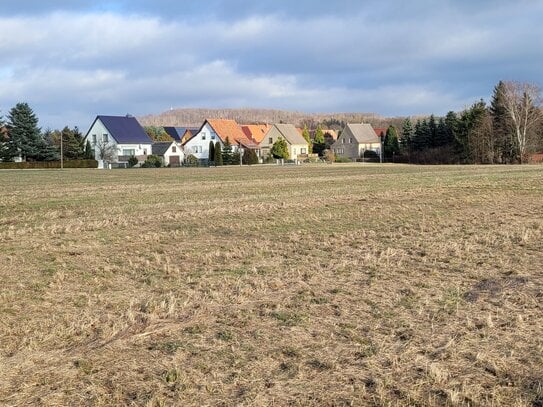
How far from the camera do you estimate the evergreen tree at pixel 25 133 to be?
76938mm

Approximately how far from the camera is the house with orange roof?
96.4 m

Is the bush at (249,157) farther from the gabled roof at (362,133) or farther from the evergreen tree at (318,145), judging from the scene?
the evergreen tree at (318,145)

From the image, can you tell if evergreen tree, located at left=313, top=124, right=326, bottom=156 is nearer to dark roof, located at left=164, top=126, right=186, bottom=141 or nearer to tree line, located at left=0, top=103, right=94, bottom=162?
dark roof, located at left=164, top=126, right=186, bottom=141

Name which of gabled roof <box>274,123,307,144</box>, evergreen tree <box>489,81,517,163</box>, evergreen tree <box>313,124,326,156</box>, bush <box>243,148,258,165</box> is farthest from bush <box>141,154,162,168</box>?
evergreen tree <box>313,124,326,156</box>

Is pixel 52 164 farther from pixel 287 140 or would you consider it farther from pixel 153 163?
pixel 287 140

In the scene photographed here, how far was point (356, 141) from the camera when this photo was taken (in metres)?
109

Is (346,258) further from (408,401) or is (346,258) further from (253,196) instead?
(253,196)

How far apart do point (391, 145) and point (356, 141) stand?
1710 centimetres

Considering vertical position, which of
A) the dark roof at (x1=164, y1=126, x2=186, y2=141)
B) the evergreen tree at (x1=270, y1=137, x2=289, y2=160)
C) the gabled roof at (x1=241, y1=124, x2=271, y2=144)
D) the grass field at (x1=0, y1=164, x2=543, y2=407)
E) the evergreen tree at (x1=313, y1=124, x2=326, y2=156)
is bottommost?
the grass field at (x1=0, y1=164, x2=543, y2=407)

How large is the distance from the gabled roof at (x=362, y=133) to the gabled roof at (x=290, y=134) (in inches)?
427

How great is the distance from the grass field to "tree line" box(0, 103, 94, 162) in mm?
71287

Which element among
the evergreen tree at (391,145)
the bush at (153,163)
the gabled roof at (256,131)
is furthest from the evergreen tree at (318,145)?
the bush at (153,163)

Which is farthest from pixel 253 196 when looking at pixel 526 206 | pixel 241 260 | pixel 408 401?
pixel 408 401

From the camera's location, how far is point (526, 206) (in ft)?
51.9
